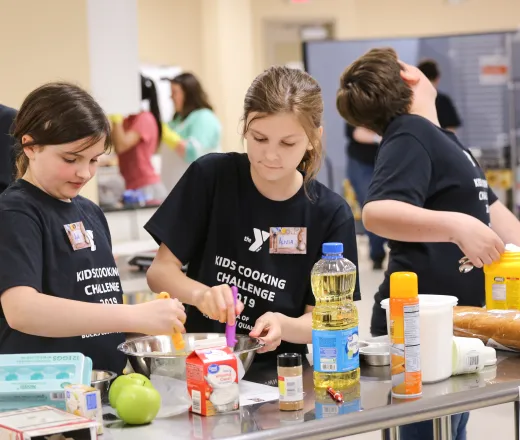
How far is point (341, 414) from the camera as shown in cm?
146

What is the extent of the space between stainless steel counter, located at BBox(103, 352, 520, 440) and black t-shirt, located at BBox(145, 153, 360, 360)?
0.24m

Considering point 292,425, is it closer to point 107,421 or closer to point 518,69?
point 107,421

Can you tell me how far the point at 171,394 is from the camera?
154 cm

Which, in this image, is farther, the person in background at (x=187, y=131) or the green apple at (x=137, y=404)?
the person in background at (x=187, y=131)

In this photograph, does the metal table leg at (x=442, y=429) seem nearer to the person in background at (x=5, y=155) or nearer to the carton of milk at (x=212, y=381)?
the carton of milk at (x=212, y=381)

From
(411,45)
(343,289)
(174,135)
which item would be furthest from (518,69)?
(343,289)

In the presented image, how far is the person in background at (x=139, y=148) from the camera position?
5848 mm

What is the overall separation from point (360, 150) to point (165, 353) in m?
5.74

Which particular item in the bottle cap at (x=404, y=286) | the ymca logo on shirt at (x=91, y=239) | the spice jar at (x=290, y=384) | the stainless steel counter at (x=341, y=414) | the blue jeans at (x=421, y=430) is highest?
the ymca logo on shirt at (x=91, y=239)

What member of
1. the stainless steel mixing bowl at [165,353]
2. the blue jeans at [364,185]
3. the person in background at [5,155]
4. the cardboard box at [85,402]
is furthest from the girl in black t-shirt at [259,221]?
the blue jeans at [364,185]

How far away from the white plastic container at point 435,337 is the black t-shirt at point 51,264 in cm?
56

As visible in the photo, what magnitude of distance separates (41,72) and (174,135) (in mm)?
1796

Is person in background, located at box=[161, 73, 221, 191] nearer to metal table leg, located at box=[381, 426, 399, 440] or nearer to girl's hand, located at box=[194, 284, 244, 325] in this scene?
metal table leg, located at box=[381, 426, 399, 440]

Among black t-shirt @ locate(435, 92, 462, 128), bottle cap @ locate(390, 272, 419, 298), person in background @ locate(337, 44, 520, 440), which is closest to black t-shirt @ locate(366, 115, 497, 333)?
person in background @ locate(337, 44, 520, 440)
